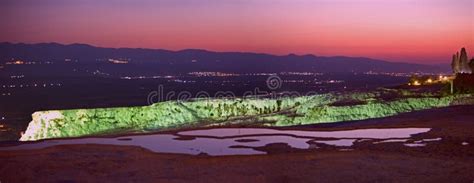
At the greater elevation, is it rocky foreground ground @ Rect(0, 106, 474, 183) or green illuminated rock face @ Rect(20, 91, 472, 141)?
green illuminated rock face @ Rect(20, 91, 472, 141)

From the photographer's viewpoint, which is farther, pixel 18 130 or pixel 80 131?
pixel 18 130

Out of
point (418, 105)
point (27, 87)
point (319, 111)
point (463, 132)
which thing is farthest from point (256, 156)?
point (27, 87)

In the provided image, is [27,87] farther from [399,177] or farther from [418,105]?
[399,177]

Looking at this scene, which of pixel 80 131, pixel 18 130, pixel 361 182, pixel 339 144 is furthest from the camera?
pixel 18 130

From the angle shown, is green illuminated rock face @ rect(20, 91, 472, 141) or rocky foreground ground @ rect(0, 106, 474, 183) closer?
rocky foreground ground @ rect(0, 106, 474, 183)

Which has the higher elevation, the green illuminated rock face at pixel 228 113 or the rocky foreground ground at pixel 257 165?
the green illuminated rock face at pixel 228 113
